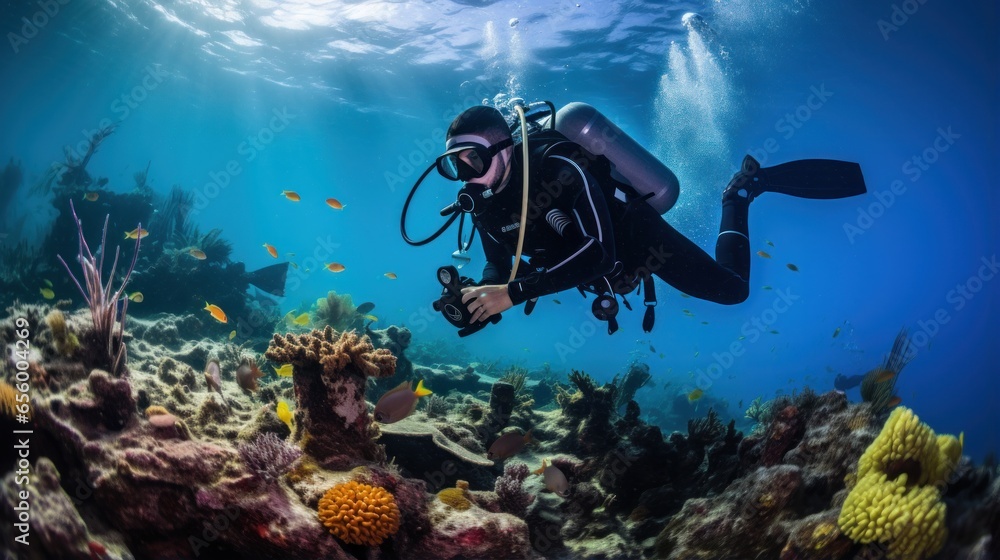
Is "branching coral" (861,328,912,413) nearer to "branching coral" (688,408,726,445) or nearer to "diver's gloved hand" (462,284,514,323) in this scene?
"branching coral" (688,408,726,445)

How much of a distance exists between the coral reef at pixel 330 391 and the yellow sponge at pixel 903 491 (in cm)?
362

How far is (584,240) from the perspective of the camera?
4172mm

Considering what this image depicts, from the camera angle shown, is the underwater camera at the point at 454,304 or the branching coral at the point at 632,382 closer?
the underwater camera at the point at 454,304

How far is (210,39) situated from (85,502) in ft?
103

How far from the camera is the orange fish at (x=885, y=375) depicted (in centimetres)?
490

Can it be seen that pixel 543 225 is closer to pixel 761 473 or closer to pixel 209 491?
pixel 761 473

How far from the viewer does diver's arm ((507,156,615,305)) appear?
3.97 metres

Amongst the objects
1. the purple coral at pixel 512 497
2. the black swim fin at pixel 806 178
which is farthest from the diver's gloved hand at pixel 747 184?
the purple coral at pixel 512 497

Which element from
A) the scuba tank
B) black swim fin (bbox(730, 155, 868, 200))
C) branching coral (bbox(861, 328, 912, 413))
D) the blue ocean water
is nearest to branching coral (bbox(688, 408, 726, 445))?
branching coral (bbox(861, 328, 912, 413))

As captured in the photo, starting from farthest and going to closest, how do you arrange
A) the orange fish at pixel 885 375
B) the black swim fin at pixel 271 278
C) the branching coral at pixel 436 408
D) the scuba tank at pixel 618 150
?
the black swim fin at pixel 271 278 < the branching coral at pixel 436 408 < the scuba tank at pixel 618 150 < the orange fish at pixel 885 375

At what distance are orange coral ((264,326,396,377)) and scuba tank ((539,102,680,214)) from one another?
4.00 m

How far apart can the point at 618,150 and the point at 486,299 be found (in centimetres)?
359

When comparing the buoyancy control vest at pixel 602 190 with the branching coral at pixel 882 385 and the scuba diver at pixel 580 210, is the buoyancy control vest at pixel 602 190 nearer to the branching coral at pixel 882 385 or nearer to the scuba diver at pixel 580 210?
the scuba diver at pixel 580 210

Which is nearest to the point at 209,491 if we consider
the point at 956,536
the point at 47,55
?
the point at 956,536
